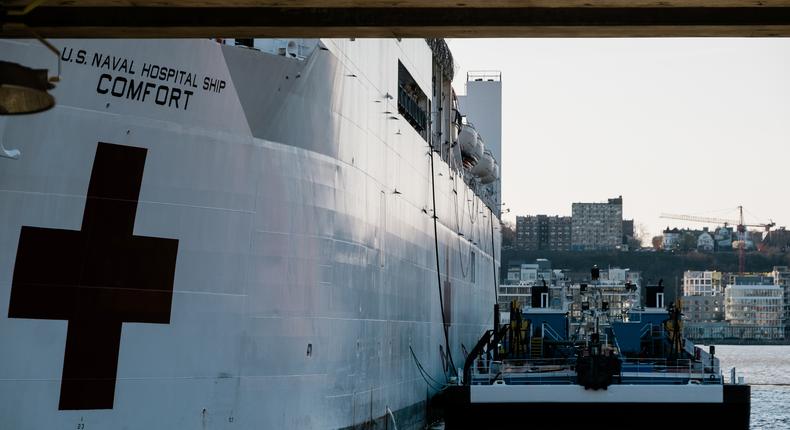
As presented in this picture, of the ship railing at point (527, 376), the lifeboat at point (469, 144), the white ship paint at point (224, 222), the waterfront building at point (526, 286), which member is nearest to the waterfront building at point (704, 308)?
the waterfront building at point (526, 286)

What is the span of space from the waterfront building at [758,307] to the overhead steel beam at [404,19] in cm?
16395

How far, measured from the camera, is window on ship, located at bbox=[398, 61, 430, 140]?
19500mm

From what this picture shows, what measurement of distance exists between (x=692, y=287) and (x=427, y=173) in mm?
177561

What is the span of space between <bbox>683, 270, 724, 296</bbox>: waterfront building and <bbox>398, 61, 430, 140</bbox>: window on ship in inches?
6753

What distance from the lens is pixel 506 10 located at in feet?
22.2

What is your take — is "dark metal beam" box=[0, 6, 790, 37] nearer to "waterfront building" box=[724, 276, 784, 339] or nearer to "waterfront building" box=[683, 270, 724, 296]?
"waterfront building" box=[724, 276, 784, 339]

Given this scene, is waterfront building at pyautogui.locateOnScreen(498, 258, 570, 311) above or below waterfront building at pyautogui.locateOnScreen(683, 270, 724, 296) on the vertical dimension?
below

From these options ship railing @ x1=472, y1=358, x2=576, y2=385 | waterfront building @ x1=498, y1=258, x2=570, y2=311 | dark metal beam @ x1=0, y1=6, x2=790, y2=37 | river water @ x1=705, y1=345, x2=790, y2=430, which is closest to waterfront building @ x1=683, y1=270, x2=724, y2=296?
waterfront building @ x1=498, y1=258, x2=570, y2=311

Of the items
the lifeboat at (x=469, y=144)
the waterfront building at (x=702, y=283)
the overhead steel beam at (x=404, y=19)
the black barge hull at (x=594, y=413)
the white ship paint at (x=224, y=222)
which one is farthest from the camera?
the waterfront building at (x=702, y=283)

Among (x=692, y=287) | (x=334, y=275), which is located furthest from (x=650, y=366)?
(x=692, y=287)

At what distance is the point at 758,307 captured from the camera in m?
165

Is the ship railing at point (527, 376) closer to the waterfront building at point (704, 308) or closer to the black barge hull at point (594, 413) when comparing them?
the black barge hull at point (594, 413)

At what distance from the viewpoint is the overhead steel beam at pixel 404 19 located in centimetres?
664

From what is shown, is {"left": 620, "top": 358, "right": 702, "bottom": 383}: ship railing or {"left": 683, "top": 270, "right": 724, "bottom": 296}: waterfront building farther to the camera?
{"left": 683, "top": 270, "right": 724, "bottom": 296}: waterfront building
